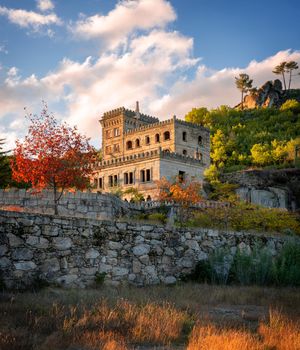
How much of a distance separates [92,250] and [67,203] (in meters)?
11.5

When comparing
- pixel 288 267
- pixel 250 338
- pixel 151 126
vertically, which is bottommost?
pixel 250 338

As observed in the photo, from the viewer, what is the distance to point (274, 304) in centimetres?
950

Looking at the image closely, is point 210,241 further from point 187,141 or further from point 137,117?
point 137,117

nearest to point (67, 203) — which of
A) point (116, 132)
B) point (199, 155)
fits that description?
point (199, 155)

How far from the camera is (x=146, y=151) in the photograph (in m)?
65.4

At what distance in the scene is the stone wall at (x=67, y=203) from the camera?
2172cm

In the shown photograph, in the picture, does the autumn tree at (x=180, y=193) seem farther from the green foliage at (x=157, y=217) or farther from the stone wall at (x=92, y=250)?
the stone wall at (x=92, y=250)

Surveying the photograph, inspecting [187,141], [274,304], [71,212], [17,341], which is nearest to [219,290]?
[274,304]

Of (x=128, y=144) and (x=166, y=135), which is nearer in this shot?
(x=166, y=135)

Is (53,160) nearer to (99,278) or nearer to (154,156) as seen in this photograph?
(99,278)

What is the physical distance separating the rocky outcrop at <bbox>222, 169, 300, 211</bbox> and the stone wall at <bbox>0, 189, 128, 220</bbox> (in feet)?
87.3

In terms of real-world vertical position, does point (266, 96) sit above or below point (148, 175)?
above

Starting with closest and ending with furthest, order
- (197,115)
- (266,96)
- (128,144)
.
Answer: (128,144)
(197,115)
(266,96)

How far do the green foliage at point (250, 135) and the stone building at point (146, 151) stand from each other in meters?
5.63
